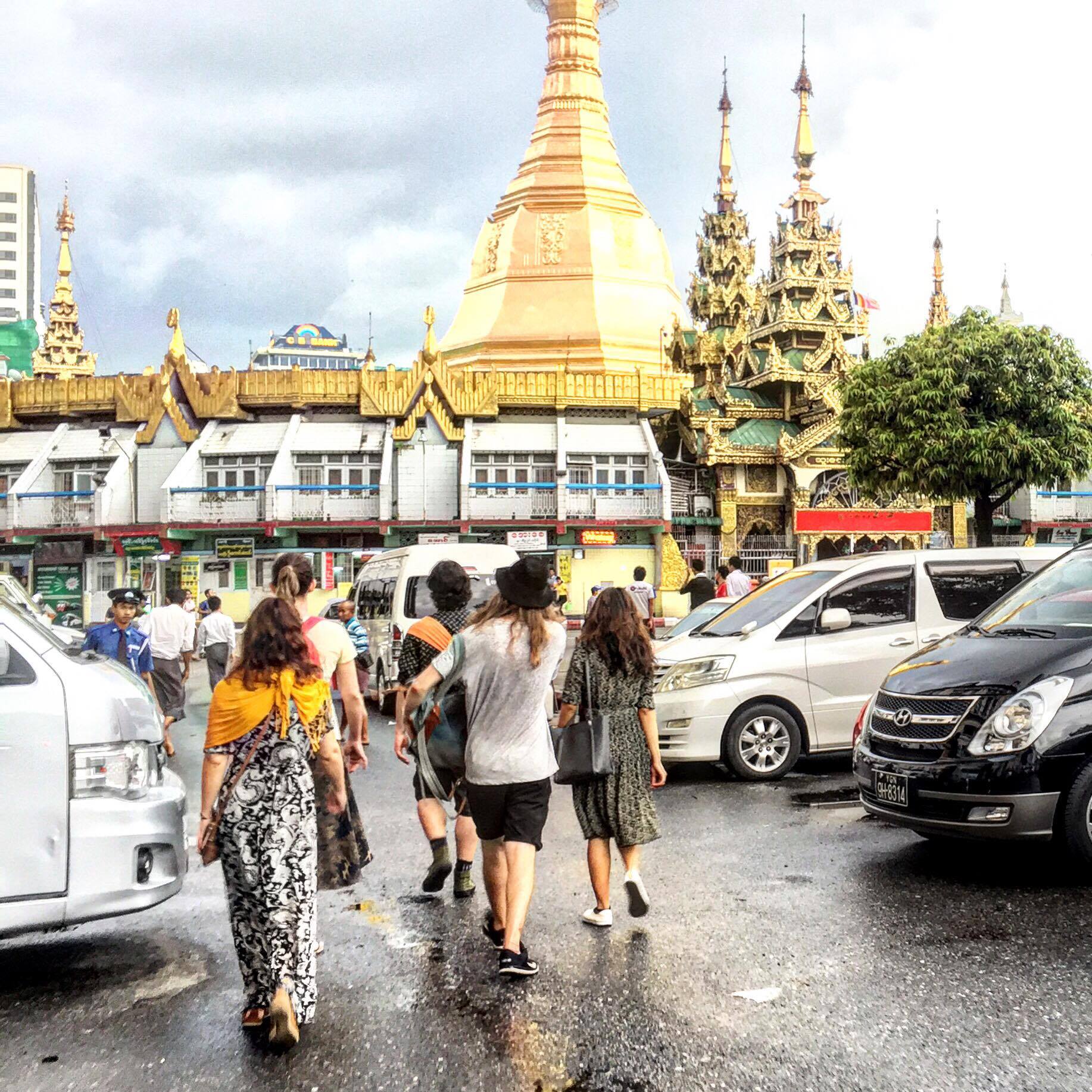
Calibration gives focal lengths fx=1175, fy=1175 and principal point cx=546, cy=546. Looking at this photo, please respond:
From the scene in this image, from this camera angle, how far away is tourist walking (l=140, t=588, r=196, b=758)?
485 inches

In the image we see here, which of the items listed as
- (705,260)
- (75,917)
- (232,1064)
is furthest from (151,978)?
(705,260)

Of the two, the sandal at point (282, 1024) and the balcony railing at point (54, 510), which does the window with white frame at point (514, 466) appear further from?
the sandal at point (282, 1024)

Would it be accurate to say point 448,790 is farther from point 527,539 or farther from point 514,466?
point 514,466

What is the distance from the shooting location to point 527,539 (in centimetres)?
3362

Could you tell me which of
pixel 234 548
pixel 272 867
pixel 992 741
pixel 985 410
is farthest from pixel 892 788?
pixel 234 548

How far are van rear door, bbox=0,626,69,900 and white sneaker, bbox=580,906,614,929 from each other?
2.38m

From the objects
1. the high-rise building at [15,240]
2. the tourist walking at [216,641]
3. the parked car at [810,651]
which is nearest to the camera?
the parked car at [810,651]

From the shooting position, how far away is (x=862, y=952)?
16.8 feet

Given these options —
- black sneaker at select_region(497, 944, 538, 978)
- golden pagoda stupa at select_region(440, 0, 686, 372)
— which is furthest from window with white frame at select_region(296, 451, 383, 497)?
black sneaker at select_region(497, 944, 538, 978)

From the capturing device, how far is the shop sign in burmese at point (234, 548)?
34844mm

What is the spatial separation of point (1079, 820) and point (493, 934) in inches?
120

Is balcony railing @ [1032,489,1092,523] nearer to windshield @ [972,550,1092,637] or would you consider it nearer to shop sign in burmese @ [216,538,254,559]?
shop sign in burmese @ [216,538,254,559]

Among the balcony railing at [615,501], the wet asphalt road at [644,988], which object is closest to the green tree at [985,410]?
the balcony railing at [615,501]

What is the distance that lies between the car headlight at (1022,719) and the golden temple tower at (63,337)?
228 ft
